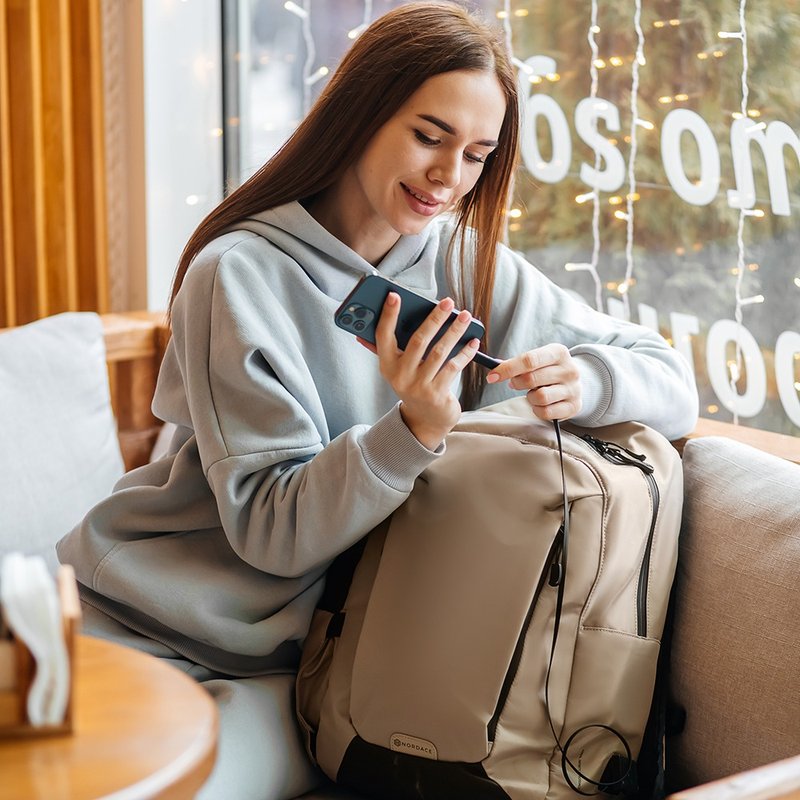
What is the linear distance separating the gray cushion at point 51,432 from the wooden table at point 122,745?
922mm

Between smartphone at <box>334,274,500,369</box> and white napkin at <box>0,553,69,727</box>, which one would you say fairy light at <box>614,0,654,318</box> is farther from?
white napkin at <box>0,553,69,727</box>

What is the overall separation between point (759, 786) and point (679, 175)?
3.84 ft

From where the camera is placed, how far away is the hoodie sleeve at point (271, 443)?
113cm

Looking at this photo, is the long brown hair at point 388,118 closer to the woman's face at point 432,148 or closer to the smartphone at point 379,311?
the woman's face at point 432,148

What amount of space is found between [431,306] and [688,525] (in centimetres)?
41

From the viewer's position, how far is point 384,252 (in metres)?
1.42

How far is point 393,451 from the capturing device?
3.69 ft

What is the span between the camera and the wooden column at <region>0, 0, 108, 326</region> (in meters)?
2.16

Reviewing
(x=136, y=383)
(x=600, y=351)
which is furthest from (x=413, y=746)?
(x=136, y=383)

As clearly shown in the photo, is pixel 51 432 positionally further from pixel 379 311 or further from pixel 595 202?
pixel 595 202

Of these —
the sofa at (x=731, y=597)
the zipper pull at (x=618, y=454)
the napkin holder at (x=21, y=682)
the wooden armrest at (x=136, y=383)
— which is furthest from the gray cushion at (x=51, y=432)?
the napkin holder at (x=21, y=682)

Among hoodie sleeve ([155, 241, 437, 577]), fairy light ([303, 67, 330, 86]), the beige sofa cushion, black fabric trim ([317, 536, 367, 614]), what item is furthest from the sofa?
fairy light ([303, 67, 330, 86])

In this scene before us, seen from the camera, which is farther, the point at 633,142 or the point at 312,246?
the point at 633,142

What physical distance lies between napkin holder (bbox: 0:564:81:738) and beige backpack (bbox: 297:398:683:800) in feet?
1.66
